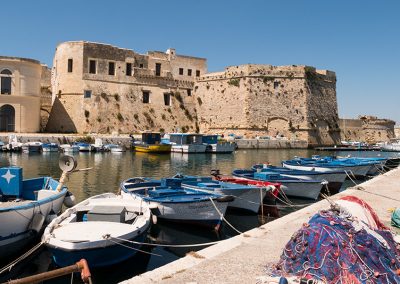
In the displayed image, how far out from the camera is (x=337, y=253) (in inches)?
157

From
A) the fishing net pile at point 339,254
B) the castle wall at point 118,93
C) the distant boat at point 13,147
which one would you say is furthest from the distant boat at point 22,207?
the castle wall at point 118,93

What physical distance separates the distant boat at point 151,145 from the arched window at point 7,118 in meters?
10.7

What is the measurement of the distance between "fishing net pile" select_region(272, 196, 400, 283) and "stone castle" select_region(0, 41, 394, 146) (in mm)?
33438

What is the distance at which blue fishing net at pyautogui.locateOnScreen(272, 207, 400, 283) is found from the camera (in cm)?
388

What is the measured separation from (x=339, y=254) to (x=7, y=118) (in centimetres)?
3377

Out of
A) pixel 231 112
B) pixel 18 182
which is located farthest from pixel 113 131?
pixel 18 182

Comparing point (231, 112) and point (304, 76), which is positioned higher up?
point (304, 76)

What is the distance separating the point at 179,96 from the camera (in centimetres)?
4162

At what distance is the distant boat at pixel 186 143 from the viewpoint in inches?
1233

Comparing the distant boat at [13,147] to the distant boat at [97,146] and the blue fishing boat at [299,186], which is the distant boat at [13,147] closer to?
the distant boat at [97,146]

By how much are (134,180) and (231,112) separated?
30.1 metres

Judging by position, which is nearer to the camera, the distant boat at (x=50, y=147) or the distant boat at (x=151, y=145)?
the distant boat at (x=50, y=147)

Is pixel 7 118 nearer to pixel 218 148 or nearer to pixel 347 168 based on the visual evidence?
pixel 218 148

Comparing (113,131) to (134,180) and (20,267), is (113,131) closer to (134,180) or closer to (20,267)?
(134,180)
